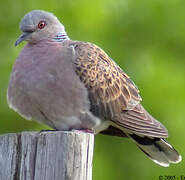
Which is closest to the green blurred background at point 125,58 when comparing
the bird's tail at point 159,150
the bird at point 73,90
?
the bird's tail at point 159,150

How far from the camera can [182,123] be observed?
698 cm

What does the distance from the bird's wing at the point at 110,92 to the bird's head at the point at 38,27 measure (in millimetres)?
276

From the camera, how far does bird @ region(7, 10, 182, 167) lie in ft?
15.6

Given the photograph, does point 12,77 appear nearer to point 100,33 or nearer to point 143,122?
A: point 143,122

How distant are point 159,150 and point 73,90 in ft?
3.48

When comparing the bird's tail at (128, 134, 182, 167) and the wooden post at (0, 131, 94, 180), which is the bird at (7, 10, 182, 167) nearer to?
the bird's tail at (128, 134, 182, 167)

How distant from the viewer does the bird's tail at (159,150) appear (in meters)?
5.21

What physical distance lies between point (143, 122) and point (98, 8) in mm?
2166

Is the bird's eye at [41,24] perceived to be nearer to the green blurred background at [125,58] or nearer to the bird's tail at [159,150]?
the bird's tail at [159,150]

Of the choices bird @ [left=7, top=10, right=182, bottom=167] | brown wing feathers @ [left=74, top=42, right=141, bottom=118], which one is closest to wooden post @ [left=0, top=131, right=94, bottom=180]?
bird @ [left=7, top=10, right=182, bottom=167]

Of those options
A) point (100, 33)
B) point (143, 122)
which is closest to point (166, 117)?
point (100, 33)

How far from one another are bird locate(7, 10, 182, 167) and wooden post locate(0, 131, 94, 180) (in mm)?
1157

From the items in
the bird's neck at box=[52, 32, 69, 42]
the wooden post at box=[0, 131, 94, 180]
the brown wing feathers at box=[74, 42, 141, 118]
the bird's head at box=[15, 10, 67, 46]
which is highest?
the bird's head at box=[15, 10, 67, 46]

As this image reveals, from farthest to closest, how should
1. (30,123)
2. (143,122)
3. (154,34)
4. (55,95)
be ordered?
(154,34) < (30,123) < (143,122) < (55,95)
